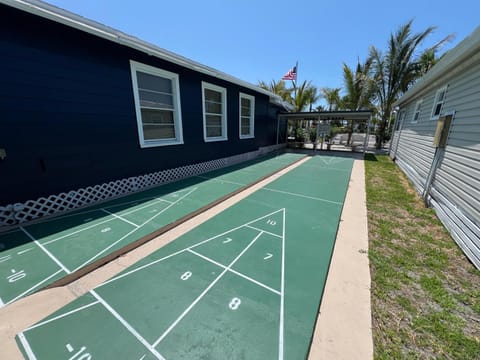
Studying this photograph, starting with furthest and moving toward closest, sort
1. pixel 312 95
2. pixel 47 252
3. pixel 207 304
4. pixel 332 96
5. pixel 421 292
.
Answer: pixel 312 95
pixel 332 96
pixel 47 252
pixel 421 292
pixel 207 304

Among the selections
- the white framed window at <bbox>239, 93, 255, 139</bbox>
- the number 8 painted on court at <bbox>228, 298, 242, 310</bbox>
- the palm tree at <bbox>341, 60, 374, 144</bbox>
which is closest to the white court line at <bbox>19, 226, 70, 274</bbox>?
the number 8 painted on court at <bbox>228, 298, 242, 310</bbox>

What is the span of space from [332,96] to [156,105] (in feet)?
51.9

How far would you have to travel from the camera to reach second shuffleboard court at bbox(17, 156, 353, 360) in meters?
1.47

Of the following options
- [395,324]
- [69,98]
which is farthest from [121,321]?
[69,98]

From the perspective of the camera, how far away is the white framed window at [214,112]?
6.69 meters

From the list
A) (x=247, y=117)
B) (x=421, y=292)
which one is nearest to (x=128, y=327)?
(x=421, y=292)

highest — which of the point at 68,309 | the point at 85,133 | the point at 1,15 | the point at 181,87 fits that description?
the point at 1,15

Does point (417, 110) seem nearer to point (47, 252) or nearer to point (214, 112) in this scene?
point (214, 112)

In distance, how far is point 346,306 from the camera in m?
1.85

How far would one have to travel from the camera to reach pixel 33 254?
8.24ft

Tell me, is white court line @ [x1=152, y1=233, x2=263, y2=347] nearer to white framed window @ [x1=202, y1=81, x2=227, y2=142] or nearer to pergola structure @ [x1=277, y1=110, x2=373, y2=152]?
white framed window @ [x1=202, y1=81, x2=227, y2=142]

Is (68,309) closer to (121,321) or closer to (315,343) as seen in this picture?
(121,321)

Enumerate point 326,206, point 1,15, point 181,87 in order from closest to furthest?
point 1,15
point 326,206
point 181,87

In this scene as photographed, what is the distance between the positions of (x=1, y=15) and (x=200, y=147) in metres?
4.58
